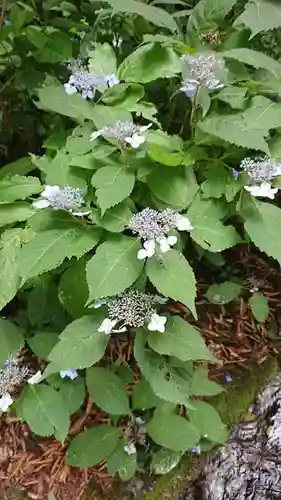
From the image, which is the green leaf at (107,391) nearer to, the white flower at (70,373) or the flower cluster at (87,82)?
the white flower at (70,373)

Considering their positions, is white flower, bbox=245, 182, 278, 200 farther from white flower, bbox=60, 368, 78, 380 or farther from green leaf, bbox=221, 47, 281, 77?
white flower, bbox=60, 368, 78, 380

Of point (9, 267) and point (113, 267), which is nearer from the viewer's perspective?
point (113, 267)

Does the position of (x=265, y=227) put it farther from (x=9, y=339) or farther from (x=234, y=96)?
(x=9, y=339)

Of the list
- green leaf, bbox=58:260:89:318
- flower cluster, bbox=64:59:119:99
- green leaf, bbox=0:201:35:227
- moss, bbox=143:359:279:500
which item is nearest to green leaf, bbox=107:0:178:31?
flower cluster, bbox=64:59:119:99

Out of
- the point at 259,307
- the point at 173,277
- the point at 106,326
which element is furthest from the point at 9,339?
the point at 259,307

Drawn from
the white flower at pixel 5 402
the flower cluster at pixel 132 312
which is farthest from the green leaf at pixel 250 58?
the white flower at pixel 5 402

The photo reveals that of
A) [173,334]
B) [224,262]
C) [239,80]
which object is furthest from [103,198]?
[224,262]
